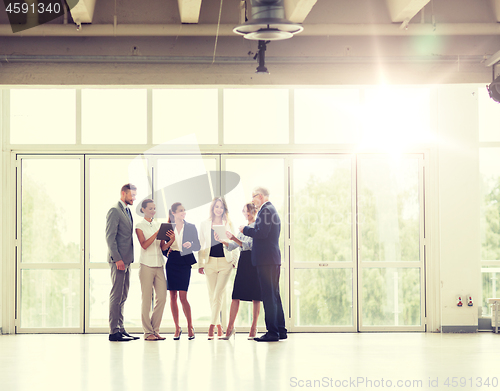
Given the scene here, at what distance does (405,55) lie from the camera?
19.0 feet

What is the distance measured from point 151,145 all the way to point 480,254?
178 inches

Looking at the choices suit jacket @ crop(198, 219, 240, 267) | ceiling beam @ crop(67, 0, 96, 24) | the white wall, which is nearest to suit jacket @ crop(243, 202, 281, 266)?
suit jacket @ crop(198, 219, 240, 267)

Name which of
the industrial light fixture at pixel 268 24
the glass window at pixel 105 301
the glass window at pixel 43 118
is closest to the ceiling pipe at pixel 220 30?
the industrial light fixture at pixel 268 24

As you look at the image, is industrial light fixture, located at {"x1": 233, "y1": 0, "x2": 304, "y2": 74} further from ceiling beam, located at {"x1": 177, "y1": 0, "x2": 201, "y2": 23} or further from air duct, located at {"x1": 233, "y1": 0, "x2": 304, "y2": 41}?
ceiling beam, located at {"x1": 177, "y1": 0, "x2": 201, "y2": 23}

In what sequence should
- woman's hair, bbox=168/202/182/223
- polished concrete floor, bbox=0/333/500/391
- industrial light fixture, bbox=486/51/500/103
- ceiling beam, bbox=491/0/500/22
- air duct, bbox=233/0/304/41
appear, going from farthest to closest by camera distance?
1. woman's hair, bbox=168/202/182/223
2. industrial light fixture, bbox=486/51/500/103
3. ceiling beam, bbox=491/0/500/22
4. polished concrete floor, bbox=0/333/500/391
5. air duct, bbox=233/0/304/41

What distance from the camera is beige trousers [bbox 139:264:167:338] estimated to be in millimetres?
6684

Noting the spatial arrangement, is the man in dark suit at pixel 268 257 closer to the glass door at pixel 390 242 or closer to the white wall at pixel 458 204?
the glass door at pixel 390 242

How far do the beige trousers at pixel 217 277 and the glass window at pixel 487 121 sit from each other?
3.86 meters

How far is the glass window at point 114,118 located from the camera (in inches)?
301

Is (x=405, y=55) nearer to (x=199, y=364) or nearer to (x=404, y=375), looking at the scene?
(x=404, y=375)

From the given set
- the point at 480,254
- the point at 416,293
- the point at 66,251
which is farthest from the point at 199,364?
the point at 480,254

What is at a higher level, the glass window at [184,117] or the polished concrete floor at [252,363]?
the glass window at [184,117]

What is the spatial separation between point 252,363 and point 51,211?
373 centimetres

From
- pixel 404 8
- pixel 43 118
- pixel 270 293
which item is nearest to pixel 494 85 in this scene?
pixel 404 8
